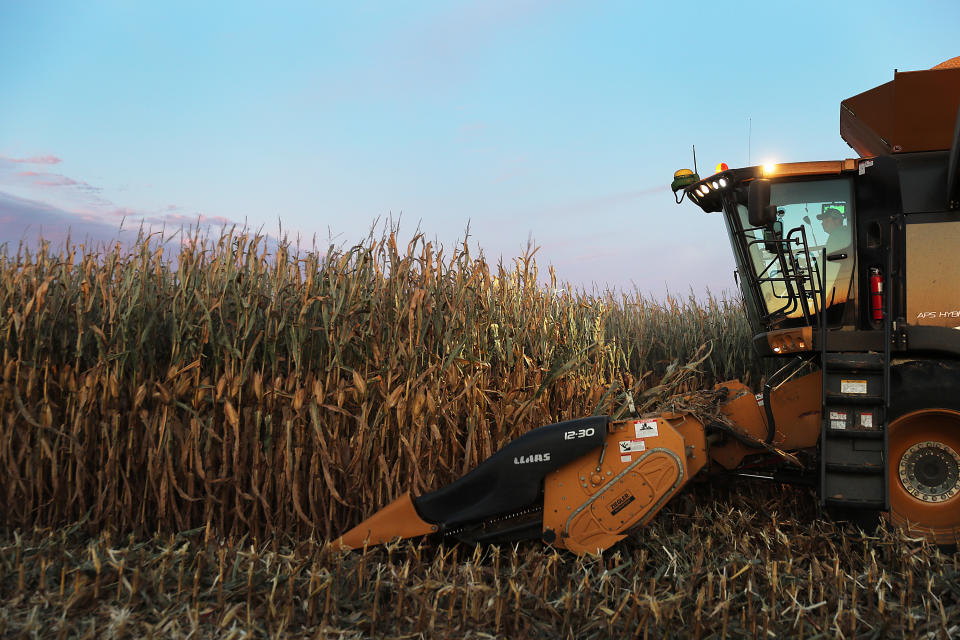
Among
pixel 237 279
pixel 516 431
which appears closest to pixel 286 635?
pixel 516 431

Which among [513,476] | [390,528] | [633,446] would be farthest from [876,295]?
[390,528]

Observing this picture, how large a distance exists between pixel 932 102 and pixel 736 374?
11.9 feet

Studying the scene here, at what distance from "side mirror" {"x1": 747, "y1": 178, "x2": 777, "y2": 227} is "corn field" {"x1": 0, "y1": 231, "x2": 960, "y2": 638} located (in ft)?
4.31

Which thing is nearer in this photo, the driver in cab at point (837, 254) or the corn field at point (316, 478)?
the corn field at point (316, 478)

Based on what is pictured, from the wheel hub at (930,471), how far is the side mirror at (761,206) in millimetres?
1628

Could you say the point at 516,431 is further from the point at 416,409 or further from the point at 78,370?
the point at 78,370

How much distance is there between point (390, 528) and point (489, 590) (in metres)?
0.85

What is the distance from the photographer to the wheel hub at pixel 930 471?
4211 millimetres

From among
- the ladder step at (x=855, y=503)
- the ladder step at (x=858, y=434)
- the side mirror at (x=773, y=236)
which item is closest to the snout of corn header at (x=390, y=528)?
the ladder step at (x=855, y=503)

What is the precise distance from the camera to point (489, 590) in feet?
11.1

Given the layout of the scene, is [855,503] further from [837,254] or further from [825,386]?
[837,254]

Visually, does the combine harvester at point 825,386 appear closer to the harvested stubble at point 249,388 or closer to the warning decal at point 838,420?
the warning decal at point 838,420

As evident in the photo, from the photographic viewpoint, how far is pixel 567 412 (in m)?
5.61

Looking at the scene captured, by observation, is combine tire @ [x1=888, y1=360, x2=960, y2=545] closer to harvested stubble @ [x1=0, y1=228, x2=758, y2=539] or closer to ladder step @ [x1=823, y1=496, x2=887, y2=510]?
ladder step @ [x1=823, y1=496, x2=887, y2=510]
